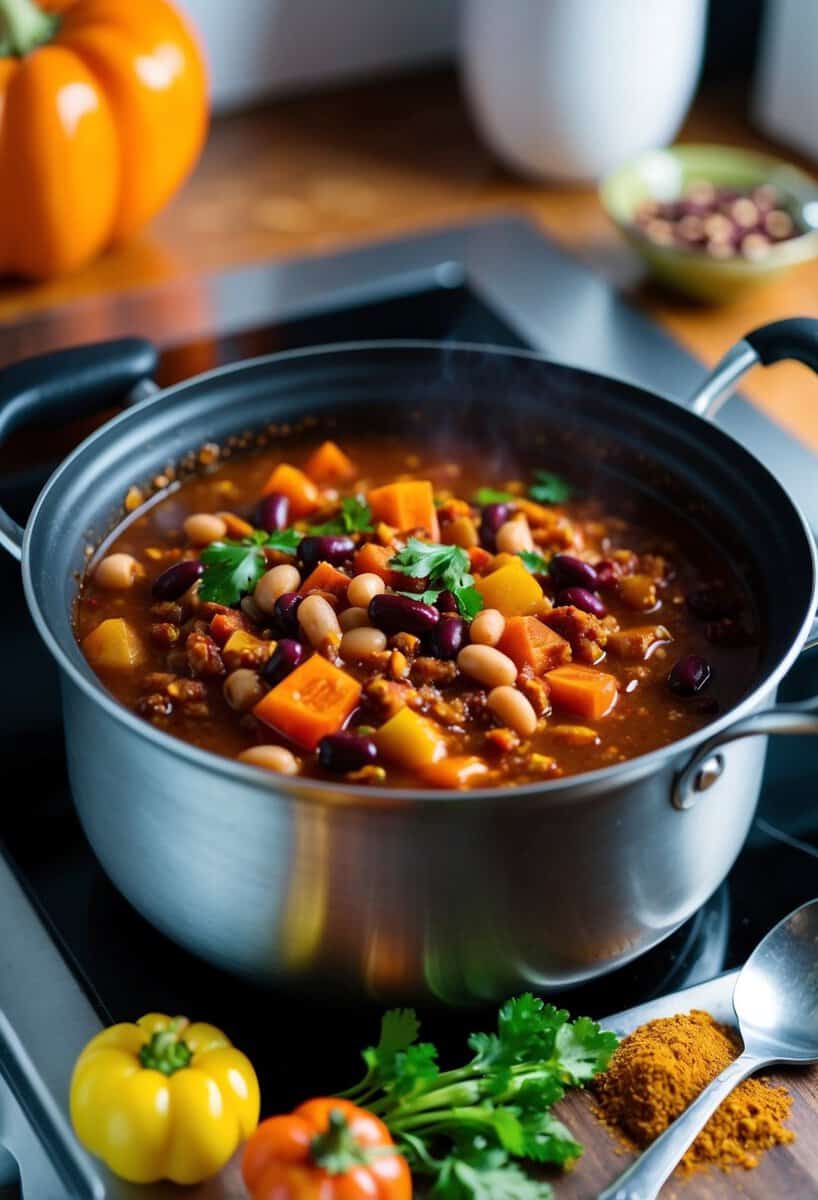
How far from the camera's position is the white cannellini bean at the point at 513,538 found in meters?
1.77

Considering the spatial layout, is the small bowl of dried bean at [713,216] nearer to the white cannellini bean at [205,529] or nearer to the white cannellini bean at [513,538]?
the white cannellini bean at [513,538]

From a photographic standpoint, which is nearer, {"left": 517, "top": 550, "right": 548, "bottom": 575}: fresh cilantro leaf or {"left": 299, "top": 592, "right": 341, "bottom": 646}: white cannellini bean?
{"left": 299, "top": 592, "right": 341, "bottom": 646}: white cannellini bean

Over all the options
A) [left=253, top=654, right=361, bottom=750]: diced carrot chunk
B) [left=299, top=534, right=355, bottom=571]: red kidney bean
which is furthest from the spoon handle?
[left=299, top=534, right=355, bottom=571]: red kidney bean

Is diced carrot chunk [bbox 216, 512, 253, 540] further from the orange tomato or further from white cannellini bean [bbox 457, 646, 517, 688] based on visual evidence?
the orange tomato

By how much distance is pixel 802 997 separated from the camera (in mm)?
1451

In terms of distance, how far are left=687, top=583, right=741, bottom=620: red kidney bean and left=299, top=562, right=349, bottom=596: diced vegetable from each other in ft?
1.37

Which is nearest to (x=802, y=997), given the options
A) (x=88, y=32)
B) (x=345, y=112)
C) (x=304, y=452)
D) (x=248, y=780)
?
(x=248, y=780)

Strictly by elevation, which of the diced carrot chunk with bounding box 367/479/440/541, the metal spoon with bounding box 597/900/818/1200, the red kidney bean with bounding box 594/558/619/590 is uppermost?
the diced carrot chunk with bounding box 367/479/440/541

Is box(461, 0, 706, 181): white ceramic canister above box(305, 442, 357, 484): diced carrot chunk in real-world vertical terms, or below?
above

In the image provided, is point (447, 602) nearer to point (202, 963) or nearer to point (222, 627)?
point (222, 627)

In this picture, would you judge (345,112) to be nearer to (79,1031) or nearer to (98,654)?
(98,654)

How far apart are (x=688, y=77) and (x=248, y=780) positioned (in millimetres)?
2113

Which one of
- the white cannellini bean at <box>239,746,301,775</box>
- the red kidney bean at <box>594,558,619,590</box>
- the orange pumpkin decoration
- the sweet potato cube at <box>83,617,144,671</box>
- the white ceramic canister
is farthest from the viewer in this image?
the white ceramic canister

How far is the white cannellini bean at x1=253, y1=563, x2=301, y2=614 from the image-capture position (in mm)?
1643
